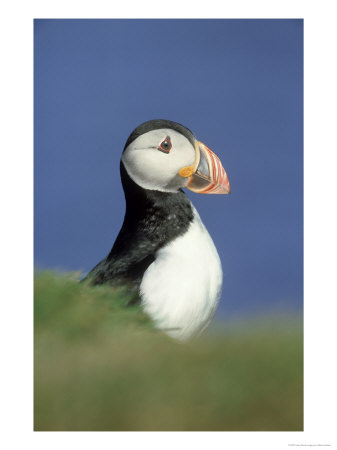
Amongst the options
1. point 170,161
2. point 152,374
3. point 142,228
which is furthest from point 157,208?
point 152,374

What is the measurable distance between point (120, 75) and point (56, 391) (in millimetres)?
1749

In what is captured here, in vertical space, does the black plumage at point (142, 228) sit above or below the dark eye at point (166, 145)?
below

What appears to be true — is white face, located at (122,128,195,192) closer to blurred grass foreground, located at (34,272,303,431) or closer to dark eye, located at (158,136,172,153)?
dark eye, located at (158,136,172,153)

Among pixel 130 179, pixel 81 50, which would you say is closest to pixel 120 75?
pixel 81 50

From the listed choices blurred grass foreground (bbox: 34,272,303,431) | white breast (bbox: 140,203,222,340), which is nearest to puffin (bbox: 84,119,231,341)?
white breast (bbox: 140,203,222,340)

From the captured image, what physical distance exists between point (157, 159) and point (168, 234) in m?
0.39

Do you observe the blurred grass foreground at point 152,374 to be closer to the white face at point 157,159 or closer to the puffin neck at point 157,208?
the puffin neck at point 157,208

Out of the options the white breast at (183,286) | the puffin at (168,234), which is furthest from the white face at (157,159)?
the white breast at (183,286)

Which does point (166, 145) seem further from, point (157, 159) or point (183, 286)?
point (183, 286)

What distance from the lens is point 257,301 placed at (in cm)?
341

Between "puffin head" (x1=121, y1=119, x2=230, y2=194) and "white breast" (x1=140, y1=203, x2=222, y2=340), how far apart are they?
0.27 m

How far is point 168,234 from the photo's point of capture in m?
3.46

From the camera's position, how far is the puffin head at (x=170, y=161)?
346 centimetres
